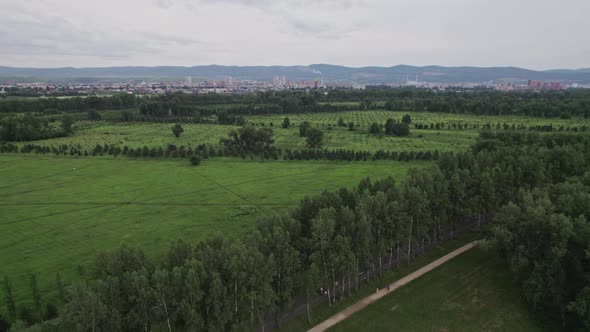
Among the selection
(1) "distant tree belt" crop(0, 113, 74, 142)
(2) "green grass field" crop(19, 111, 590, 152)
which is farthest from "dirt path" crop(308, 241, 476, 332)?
(1) "distant tree belt" crop(0, 113, 74, 142)

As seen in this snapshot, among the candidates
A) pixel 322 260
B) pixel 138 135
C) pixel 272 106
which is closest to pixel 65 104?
pixel 138 135

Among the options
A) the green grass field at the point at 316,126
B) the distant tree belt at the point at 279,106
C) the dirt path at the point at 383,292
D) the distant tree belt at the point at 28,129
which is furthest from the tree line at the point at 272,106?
the dirt path at the point at 383,292

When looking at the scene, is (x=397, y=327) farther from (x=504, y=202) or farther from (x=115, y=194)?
(x=115, y=194)

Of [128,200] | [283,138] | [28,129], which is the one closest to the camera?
[128,200]

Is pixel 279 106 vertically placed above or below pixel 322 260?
above

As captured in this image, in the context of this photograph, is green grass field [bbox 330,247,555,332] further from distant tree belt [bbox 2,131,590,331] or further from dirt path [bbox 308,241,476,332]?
distant tree belt [bbox 2,131,590,331]

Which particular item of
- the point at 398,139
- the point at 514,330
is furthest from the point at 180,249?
A: the point at 398,139

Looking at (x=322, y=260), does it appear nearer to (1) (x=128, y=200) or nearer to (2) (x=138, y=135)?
(1) (x=128, y=200)
